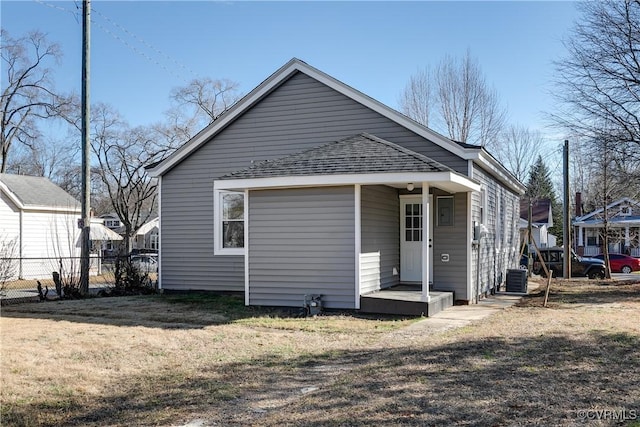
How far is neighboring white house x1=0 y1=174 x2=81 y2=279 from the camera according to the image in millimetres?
21391

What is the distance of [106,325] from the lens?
9531 mm

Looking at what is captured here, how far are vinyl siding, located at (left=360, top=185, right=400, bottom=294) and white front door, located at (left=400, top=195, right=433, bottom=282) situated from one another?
0.46ft

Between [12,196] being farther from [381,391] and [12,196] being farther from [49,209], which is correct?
[381,391]

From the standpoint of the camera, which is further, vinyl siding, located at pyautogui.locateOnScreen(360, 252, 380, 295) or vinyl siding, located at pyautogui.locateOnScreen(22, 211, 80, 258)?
vinyl siding, located at pyautogui.locateOnScreen(22, 211, 80, 258)

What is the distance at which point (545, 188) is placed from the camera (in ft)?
171

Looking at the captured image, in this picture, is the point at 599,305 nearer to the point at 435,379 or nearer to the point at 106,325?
the point at 435,379

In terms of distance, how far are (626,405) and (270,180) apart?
734 cm

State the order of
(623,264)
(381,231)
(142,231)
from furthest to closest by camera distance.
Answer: (142,231)
(623,264)
(381,231)

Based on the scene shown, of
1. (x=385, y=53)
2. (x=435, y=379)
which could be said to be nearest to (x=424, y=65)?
(x=385, y=53)

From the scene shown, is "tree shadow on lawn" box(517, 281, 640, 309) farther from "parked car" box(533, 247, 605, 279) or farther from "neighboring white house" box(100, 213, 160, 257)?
"neighboring white house" box(100, 213, 160, 257)

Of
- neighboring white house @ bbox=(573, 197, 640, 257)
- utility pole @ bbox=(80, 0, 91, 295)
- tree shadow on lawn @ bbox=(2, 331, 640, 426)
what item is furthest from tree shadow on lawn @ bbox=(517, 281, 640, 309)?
neighboring white house @ bbox=(573, 197, 640, 257)

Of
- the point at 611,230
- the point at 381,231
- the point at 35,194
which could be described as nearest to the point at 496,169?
the point at 381,231

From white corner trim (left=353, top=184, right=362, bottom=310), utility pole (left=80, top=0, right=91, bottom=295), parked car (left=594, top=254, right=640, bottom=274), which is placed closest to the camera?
white corner trim (left=353, top=184, right=362, bottom=310)

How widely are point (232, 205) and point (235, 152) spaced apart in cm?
138
